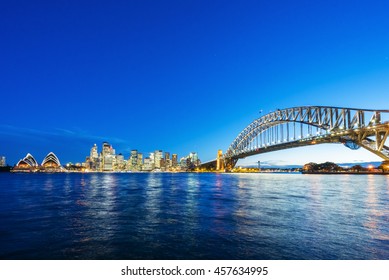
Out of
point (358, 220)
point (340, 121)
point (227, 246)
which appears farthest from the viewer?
point (340, 121)

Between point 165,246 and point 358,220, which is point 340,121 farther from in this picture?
point 165,246

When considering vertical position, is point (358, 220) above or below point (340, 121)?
below

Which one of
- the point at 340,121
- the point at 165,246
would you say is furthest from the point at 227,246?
the point at 340,121
